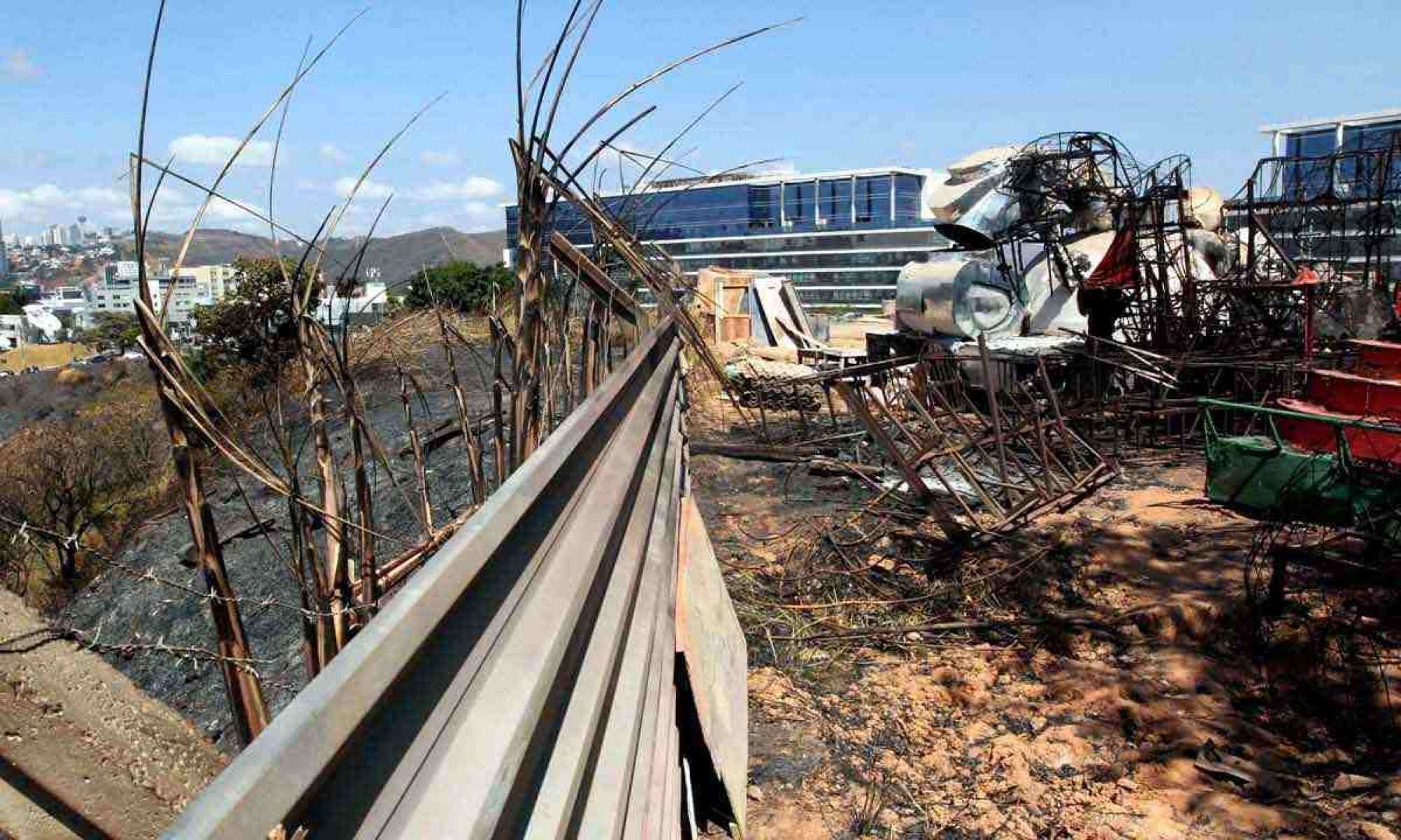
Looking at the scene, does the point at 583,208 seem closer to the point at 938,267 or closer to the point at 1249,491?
the point at 1249,491

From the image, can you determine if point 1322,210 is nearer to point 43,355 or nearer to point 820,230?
point 43,355

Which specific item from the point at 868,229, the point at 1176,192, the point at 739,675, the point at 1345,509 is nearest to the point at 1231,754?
the point at 1345,509

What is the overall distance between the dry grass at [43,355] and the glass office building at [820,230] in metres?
34.3

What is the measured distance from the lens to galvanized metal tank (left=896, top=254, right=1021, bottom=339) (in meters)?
16.1

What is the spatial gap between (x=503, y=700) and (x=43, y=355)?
5476 centimetres

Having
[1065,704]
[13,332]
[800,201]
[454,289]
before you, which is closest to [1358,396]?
[1065,704]

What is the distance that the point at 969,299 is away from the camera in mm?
16141

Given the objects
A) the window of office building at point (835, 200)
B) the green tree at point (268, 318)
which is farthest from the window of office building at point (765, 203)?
the green tree at point (268, 318)

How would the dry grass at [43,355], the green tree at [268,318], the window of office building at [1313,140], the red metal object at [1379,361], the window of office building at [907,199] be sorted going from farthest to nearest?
1. the window of office building at [907,199]
2. the dry grass at [43,355]
3. the window of office building at [1313,140]
4. the red metal object at [1379,361]
5. the green tree at [268,318]

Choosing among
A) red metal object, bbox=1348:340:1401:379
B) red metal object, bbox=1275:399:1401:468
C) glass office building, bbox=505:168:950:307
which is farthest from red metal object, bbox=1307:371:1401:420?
glass office building, bbox=505:168:950:307

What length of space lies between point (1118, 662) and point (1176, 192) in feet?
27.9

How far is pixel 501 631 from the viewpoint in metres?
1.09

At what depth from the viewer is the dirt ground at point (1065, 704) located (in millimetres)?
4016

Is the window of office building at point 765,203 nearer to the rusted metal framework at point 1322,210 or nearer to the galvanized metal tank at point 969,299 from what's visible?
the galvanized metal tank at point 969,299
